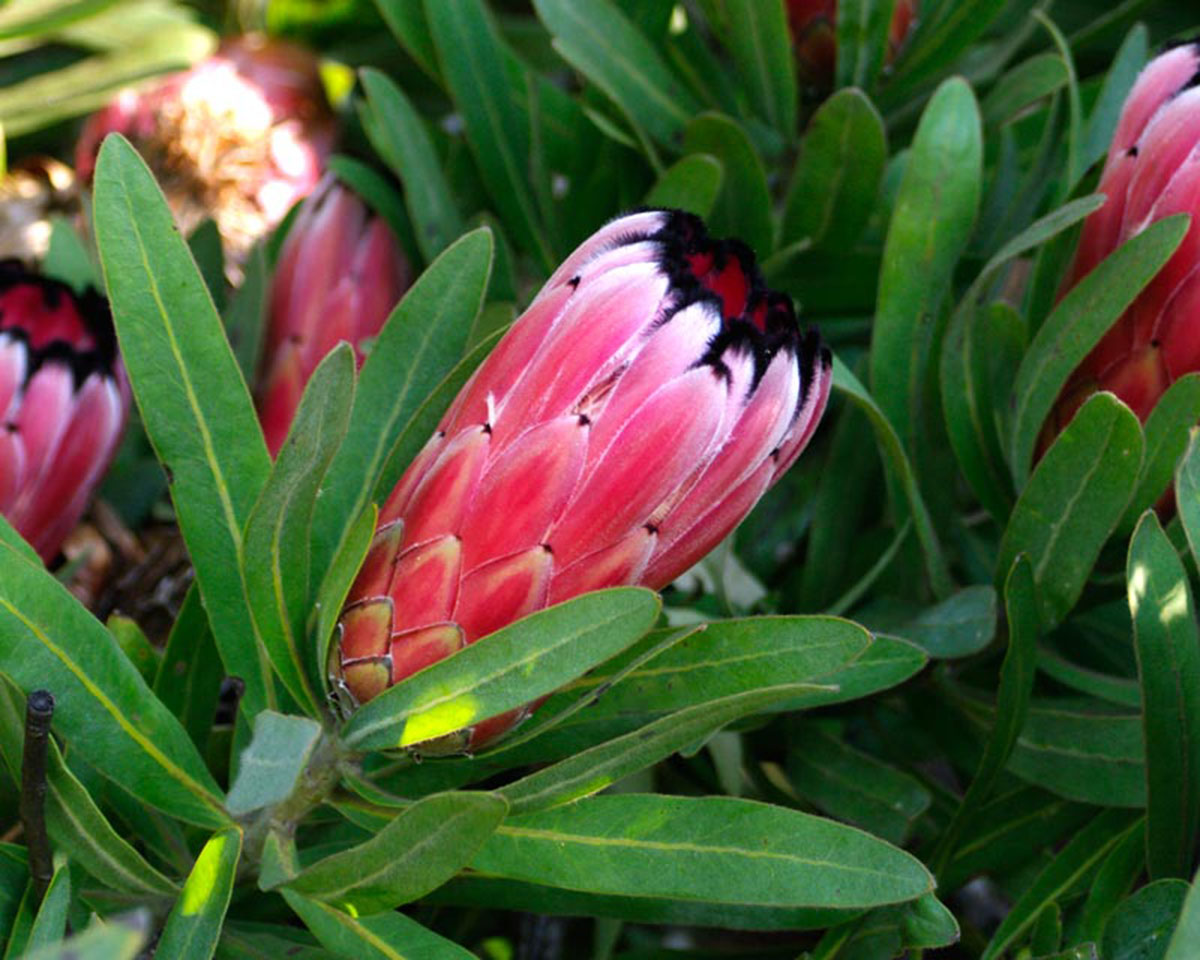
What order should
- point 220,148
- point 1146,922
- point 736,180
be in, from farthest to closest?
1. point 220,148
2. point 736,180
3. point 1146,922

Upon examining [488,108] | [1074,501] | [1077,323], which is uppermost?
[488,108]

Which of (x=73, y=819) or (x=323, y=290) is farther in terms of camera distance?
(x=323, y=290)

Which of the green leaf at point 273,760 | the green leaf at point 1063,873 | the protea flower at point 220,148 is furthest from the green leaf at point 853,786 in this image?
the protea flower at point 220,148

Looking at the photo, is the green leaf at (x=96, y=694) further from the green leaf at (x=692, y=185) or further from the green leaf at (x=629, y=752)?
the green leaf at (x=692, y=185)

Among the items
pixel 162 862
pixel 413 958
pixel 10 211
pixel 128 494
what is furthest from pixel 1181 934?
pixel 10 211

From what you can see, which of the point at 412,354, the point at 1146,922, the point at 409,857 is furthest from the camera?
the point at 412,354

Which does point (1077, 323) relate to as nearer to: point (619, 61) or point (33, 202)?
point (619, 61)

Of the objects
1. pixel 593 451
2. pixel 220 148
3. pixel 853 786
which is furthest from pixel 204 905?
pixel 220 148

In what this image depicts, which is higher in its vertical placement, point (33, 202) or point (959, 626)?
point (33, 202)
